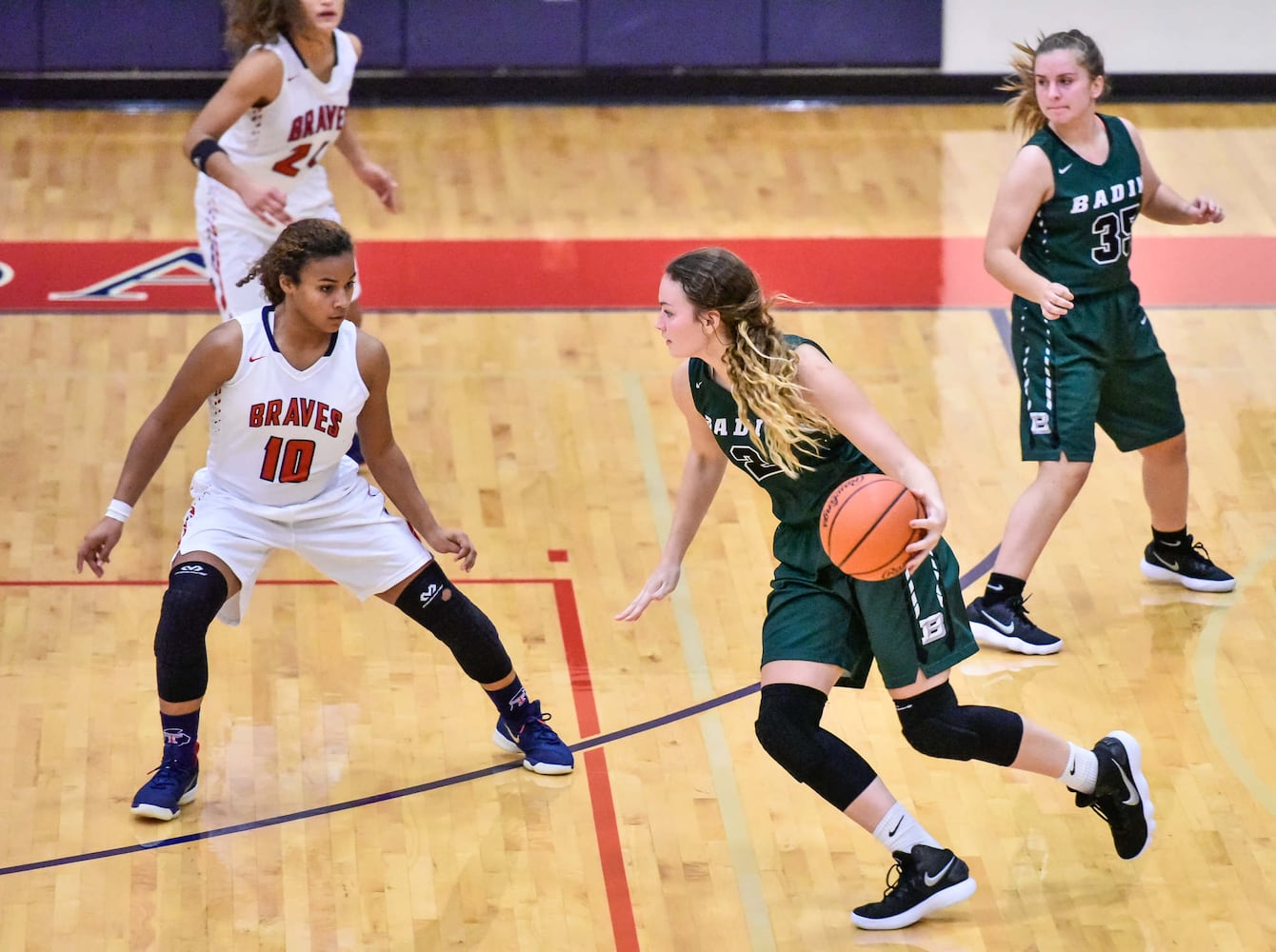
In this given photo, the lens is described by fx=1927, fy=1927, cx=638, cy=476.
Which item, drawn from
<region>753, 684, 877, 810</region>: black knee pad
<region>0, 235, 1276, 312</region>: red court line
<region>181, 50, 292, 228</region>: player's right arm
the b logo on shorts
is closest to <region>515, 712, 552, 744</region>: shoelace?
<region>753, 684, 877, 810</region>: black knee pad

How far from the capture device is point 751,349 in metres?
4.05

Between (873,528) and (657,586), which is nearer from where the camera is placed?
(873,528)

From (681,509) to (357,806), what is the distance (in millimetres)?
1181

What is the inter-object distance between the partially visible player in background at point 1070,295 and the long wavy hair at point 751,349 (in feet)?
4.58

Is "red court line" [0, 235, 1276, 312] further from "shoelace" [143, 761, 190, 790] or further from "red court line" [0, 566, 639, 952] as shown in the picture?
"shoelace" [143, 761, 190, 790]

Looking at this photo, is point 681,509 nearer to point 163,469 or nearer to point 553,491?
point 553,491

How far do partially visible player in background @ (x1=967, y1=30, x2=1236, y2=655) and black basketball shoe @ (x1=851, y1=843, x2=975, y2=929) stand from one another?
1.41 meters

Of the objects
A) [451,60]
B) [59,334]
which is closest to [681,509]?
[59,334]

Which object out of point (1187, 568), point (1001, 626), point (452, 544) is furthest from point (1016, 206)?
point (452, 544)

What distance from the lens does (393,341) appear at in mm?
7676

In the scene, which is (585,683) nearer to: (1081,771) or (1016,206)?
(1081,771)

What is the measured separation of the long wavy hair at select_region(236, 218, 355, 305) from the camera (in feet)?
14.9

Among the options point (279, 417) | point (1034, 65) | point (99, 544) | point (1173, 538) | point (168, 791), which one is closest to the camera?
point (99, 544)

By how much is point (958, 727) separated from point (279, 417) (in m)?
1.76
